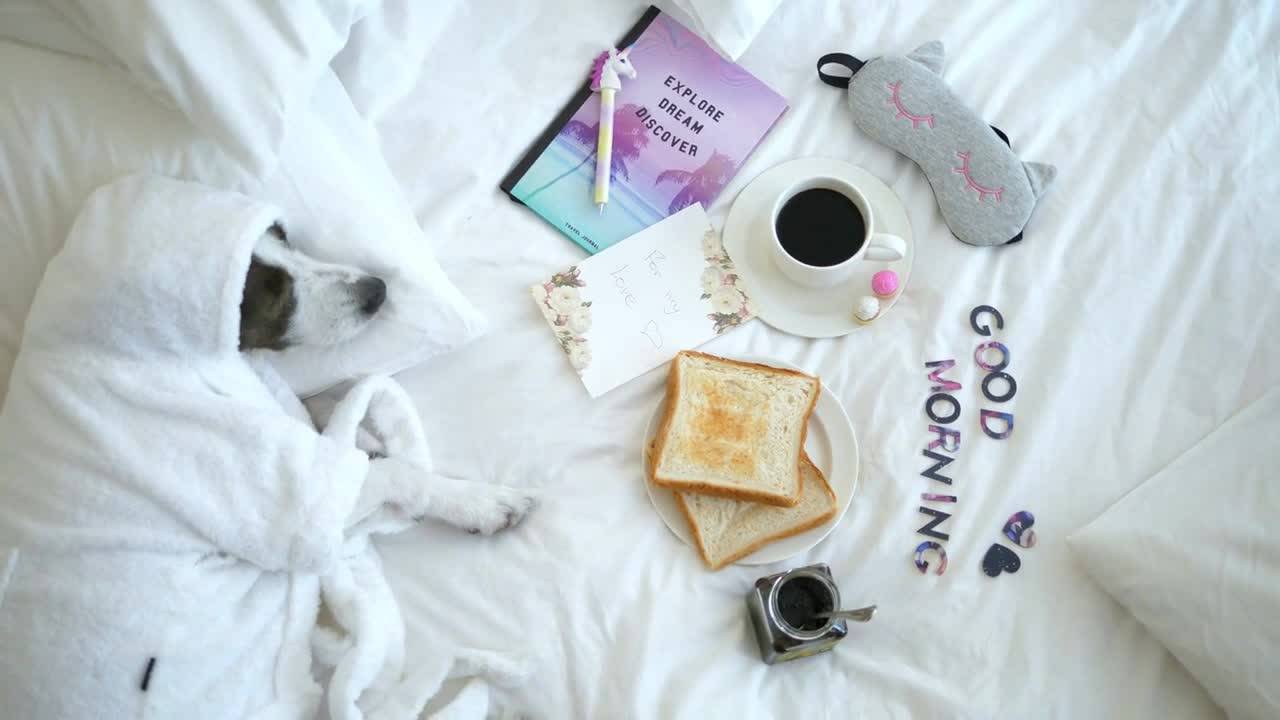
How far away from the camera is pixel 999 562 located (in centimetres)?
97

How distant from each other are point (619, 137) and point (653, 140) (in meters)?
0.05

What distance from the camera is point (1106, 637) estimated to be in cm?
95

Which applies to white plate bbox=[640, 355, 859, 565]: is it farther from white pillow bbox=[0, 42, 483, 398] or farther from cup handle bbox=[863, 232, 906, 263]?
white pillow bbox=[0, 42, 483, 398]

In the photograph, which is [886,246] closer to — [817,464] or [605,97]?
[817,464]

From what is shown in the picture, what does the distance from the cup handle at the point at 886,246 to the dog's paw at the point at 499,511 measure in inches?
22.0

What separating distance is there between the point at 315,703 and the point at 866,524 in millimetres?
727

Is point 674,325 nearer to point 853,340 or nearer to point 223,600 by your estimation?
point 853,340

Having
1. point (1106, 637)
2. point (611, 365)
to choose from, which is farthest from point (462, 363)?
point (1106, 637)

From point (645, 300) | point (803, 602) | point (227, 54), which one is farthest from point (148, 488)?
point (803, 602)

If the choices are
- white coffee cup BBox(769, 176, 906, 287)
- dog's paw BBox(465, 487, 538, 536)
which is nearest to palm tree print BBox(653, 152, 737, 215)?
white coffee cup BBox(769, 176, 906, 287)

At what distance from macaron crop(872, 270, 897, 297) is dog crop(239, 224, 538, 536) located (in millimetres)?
554

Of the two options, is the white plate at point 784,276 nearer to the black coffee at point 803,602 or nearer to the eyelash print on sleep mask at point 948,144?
the eyelash print on sleep mask at point 948,144

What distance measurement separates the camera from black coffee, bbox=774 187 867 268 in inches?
41.1

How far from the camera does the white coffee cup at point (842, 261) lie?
1014 millimetres
